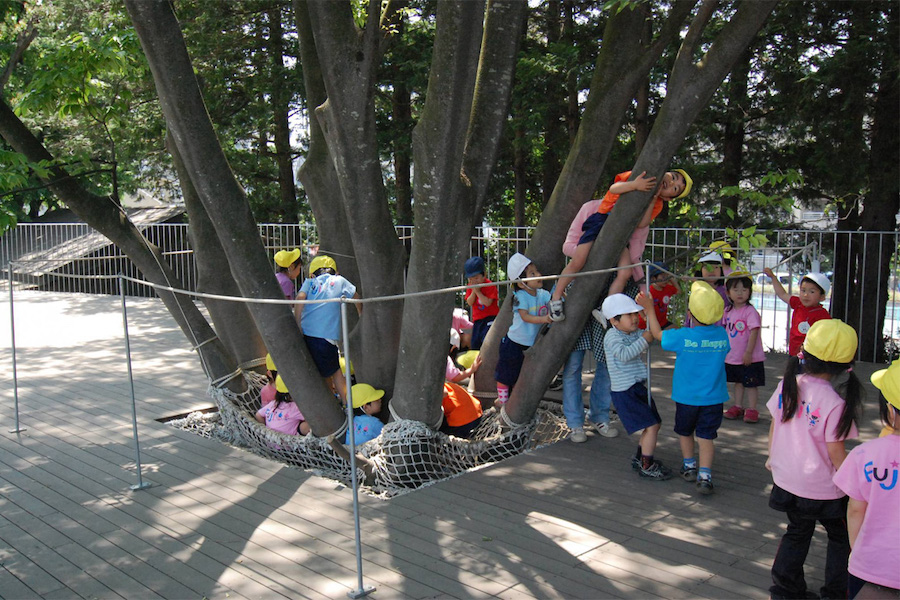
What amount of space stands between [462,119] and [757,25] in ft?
7.17

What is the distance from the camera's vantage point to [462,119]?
569 centimetres

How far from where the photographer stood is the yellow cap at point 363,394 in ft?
23.3

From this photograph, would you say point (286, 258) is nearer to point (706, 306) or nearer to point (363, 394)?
point (363, 394)

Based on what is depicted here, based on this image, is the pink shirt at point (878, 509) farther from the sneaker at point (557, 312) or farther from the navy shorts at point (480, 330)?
the navy shorts at point (480, 330)

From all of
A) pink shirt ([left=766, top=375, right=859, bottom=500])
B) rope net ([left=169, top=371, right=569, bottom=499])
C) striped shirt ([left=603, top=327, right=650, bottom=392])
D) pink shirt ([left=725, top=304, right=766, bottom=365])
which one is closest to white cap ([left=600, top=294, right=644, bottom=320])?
striped shirt ([left=603, top=327, right=650, bottom=392])

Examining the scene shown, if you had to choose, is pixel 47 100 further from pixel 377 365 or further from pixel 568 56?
pixel 568 56

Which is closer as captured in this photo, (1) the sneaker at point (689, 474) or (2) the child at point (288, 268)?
(1) the sneaker at point (689, 474)

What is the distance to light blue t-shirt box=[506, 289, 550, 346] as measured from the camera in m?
7.07

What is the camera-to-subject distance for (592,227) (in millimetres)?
6656

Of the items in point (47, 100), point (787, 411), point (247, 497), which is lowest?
point (247, 497)

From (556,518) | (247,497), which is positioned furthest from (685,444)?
(247,497)

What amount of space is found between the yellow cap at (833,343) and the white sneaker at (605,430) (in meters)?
3.27

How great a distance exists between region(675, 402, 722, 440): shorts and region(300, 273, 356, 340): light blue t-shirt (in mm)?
2987

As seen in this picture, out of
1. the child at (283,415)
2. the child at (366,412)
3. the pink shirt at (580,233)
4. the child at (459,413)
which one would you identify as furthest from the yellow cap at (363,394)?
the pink shirt at (580,233)
